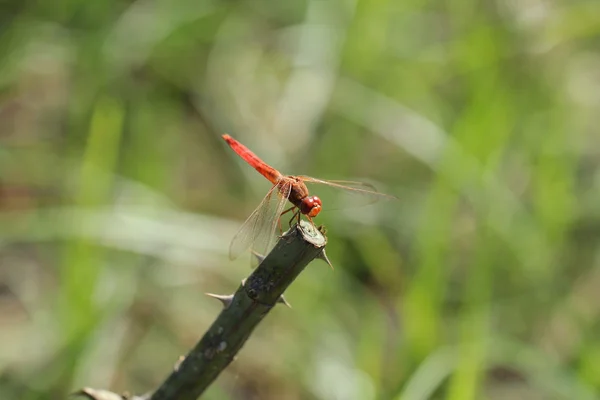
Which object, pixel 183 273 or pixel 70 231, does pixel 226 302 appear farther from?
pixel 183 273

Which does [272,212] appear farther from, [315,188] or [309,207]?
[315,188]

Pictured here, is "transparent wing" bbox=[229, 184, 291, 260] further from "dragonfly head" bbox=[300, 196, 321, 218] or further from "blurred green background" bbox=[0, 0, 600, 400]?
"blurred green background" bbox=[0, 0, 600, 400]

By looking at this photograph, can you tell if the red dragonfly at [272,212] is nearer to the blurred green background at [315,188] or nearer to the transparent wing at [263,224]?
the transparent wing at [263,224]

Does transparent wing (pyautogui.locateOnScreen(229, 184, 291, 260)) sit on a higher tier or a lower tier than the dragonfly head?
lower

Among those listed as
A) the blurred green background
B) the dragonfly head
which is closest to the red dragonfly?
the dragonfly head

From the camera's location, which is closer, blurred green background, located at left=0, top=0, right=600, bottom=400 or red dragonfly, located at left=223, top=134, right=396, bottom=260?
red dragonfly, located at left=223, top=134, right=396, bottom=260

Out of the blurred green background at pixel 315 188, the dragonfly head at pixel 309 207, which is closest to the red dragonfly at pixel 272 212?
the dragonfly head at pixel 309 207
